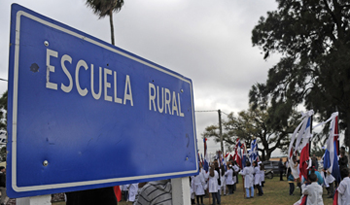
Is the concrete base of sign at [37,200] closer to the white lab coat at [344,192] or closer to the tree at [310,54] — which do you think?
the white lab coat at [344,192]

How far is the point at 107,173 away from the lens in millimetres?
1276

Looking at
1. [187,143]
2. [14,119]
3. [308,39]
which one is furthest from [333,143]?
[308,39]

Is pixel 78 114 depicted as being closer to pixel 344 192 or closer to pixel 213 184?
pixel 344 192

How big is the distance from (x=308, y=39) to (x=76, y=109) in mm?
20955

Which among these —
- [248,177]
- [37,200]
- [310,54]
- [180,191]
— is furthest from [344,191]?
[310,54]

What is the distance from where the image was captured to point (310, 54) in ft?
64.7

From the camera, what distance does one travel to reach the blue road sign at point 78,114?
1.01 m

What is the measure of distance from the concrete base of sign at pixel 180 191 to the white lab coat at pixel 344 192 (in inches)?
262

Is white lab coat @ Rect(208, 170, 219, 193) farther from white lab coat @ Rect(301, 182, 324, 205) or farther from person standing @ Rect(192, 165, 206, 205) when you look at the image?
white lab coat @ Rect(301, 182, 324, 205)

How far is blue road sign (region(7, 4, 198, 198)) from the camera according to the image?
3.30 ft

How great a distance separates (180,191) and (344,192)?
6.77 metres

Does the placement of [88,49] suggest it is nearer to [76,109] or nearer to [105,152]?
[76,109]

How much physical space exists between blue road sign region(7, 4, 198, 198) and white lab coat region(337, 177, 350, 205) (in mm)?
6802

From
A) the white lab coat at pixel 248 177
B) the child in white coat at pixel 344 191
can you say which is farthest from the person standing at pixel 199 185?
the child in white coat at pixel 344 191
